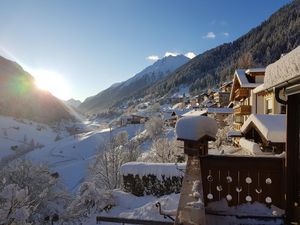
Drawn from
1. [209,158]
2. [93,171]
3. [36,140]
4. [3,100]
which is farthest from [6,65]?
[209,158]

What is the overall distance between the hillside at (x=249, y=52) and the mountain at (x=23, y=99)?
57.1m

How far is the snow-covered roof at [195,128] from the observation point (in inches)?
231

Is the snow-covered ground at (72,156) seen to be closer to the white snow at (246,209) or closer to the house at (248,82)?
the house at (248,82)

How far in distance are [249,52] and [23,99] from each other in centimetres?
8939

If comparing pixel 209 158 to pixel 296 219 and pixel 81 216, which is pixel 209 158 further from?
A: pixel 81 216

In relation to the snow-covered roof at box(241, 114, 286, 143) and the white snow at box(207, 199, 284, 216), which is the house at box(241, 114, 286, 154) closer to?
the snow-covered roof at box(241, 114, 286, 143)

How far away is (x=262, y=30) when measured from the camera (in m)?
144

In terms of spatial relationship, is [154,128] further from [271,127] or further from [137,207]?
[271,127]

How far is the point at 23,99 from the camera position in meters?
142

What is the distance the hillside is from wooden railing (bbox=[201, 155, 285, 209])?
76.3m

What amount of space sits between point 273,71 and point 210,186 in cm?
226

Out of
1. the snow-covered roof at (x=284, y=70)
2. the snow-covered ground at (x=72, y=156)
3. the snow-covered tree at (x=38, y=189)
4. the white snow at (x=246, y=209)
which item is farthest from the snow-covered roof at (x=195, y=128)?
the snow-covered ground at (x=72, y=156)

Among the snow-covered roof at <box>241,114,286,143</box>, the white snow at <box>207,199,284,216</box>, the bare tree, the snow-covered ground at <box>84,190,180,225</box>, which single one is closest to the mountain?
the bare tree

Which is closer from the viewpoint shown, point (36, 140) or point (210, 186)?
point (210, 186)
